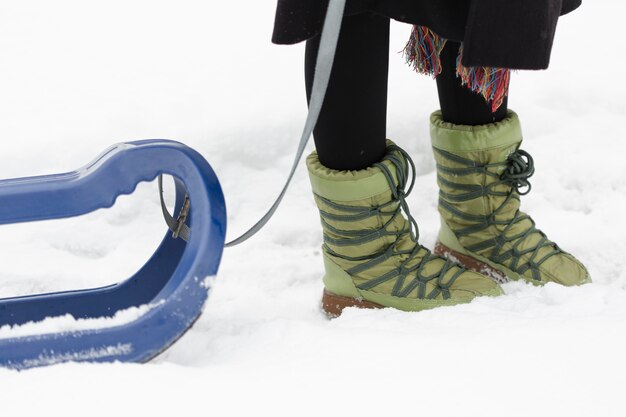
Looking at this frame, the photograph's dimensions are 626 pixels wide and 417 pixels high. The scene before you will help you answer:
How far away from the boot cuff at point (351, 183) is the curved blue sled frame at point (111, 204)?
218 mm

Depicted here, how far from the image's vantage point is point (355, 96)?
38.3 inches

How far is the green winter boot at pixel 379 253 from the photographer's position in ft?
3.34

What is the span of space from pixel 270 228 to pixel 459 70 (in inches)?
22.4

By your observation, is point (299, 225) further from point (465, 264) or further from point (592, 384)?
point (592, 384)

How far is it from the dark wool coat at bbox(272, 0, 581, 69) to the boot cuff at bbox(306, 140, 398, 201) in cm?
21

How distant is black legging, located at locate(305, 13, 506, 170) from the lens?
94 centimetres

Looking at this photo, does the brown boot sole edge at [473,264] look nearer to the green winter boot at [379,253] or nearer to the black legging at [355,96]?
the green winter boot at [379,253]

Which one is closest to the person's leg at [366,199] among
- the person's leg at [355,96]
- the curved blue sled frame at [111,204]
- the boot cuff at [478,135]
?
the person's leg at [355,96]

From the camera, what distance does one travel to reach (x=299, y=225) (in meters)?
1.44

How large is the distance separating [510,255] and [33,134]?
3.44 feet

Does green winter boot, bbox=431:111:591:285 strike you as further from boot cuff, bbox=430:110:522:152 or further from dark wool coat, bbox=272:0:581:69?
dark wool coat, bbox=272:0:581:69

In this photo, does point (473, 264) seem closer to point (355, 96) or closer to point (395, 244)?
point (395, 244)

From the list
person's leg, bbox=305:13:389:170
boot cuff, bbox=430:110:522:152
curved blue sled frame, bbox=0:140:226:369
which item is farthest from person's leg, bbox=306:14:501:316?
curved blue sled frame, bbox=0:140:226:369

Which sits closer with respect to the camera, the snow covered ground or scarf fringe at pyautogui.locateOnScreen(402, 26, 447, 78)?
the snow covered ground
